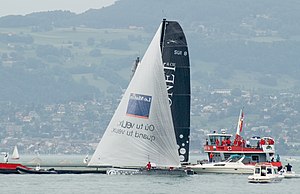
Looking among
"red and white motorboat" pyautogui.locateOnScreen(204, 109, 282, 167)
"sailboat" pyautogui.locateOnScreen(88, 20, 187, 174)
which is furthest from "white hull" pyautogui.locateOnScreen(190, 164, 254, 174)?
"sailboat" pyautogui.locateOnScreen(88, 20, 187, 174)

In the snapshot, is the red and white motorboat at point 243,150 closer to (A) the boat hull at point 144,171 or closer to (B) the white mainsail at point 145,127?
(A) the boat hull at point 144,171

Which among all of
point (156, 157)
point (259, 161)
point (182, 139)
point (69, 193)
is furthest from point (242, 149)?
point (69, 193)

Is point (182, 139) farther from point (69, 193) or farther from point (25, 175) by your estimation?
point (69, 193)

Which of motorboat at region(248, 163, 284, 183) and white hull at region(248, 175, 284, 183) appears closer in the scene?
white hull at region(248, 175, 284, 183)

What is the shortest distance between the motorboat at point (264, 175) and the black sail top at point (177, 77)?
6.22 m

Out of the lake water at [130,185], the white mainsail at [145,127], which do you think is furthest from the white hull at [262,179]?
the white mainsail at [145,127]

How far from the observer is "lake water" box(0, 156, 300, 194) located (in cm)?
9895

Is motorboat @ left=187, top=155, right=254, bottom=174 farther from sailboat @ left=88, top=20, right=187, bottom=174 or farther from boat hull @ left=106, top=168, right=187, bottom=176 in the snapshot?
sailboat @ left=88, top=20, right=187, bottom=174

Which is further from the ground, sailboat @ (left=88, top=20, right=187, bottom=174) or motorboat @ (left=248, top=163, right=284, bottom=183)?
sailboat @ (left=88, top=20, right=187, bottom=174)

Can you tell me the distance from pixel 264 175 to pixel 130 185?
16.3 m

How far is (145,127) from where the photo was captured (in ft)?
338

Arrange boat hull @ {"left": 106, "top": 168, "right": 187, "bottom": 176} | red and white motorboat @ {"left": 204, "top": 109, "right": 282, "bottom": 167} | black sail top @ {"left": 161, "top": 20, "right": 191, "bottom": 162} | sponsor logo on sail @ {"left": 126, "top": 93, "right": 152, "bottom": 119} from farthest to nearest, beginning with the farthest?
→ 1. red and white motorboat @ {"left": 204, "top": 109, "right": 282, "bottom": 167}
2. black sail top @ {"left": 161, "top": 20, "right": 191, "bottom": 162}
3. boat hull @ {"left": 106, "top": 168, "right": 187, "bottom": 176}
4. sponsor logo on sail @ {"left": 126, "top": 93, "right": 152, "bottom": 119}

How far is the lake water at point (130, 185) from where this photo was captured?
98950mm

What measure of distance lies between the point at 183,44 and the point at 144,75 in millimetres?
13352
